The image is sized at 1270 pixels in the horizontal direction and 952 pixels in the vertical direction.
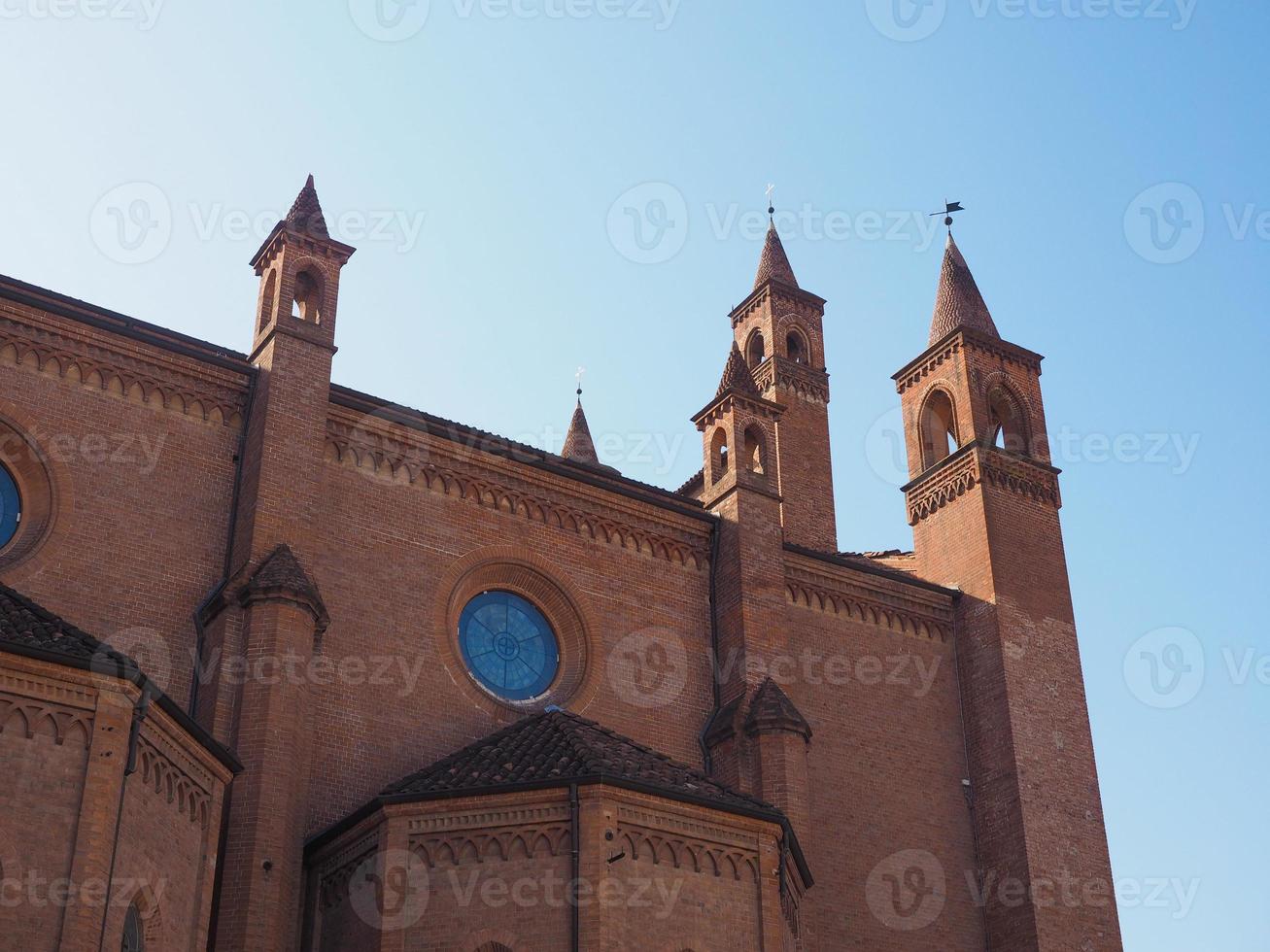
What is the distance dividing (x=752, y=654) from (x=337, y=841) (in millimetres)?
8210

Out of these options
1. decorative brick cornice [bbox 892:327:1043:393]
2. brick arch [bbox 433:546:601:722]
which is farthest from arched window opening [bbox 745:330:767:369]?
brick arch [bbox 433:546:601:722]

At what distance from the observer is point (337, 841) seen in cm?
1923

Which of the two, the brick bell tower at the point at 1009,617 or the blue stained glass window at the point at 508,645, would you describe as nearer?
the blue stained glass window at the point at 508,645

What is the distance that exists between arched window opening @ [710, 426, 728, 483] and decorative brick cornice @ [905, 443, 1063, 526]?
514cm

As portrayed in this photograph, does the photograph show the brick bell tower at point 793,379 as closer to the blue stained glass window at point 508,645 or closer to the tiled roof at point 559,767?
the blue stained glass window at point 508,645

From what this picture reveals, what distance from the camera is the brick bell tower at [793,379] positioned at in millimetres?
32188

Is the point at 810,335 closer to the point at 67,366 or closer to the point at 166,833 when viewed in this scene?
the point at 67,366

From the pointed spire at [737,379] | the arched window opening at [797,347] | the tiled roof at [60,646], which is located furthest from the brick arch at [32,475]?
the arched window opening at [797,347]

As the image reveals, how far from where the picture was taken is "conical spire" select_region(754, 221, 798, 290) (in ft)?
117

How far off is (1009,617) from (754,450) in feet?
18.8

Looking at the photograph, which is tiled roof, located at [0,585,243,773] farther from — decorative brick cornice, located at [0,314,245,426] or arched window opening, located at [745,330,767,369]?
arched window opening, located at [745,330,767,369]

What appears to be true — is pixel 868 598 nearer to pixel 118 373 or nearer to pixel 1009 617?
pixel 1009 617

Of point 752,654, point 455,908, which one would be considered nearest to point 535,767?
point 455,908

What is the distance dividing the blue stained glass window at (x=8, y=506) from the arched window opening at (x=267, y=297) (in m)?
4.58
